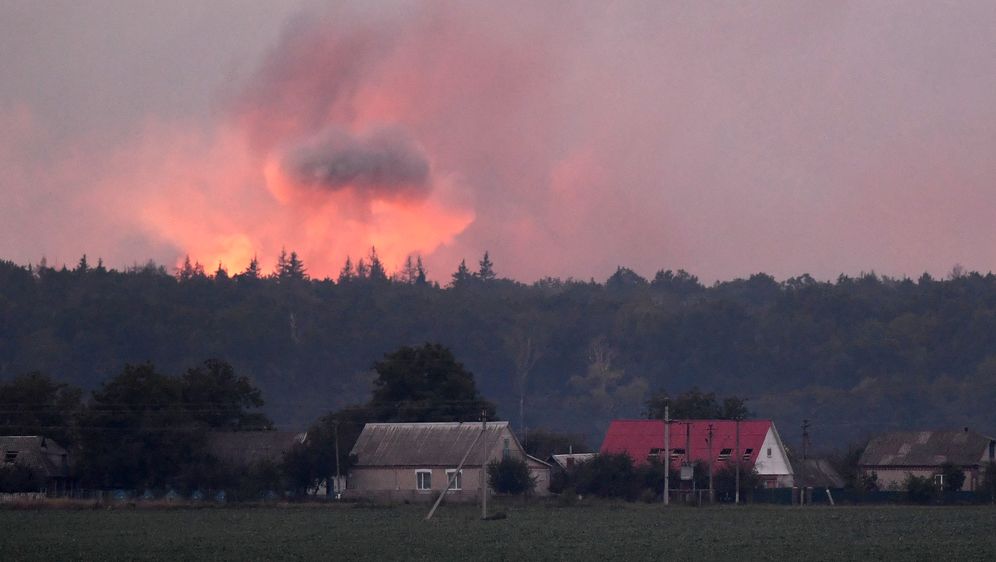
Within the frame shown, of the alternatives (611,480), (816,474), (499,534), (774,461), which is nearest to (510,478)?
(611,480)

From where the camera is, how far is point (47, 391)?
9131 centimetres

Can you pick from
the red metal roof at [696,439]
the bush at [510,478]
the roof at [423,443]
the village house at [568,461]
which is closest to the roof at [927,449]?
the red metal roof at [696,439]

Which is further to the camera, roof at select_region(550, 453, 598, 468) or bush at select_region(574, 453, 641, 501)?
roof at select_region(550, 453, 598, 468)

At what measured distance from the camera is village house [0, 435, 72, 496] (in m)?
79.1

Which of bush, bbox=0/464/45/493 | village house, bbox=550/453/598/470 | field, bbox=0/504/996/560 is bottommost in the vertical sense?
field, bbox=0/504/996/560

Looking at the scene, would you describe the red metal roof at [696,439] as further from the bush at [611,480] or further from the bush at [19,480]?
the bush at [19,480]

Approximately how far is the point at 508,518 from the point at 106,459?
2812 cm

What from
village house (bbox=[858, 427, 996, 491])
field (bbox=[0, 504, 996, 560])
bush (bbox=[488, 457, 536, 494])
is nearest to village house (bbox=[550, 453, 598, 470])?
bush (bbox=[488, 457, 536, 494])

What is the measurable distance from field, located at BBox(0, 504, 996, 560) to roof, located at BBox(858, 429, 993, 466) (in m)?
25.8

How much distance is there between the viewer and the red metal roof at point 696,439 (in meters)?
89.8

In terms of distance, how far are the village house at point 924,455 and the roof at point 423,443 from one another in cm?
2396

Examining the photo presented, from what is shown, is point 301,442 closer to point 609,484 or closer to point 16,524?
point 609,484

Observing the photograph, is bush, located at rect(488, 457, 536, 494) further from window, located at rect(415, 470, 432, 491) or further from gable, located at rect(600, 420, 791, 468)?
gable, located at rect(600, 420, 791, 468)

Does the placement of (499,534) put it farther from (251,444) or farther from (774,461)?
(774,461)
